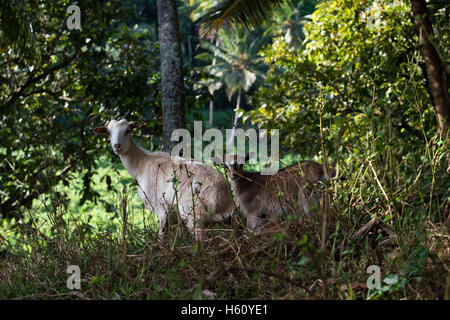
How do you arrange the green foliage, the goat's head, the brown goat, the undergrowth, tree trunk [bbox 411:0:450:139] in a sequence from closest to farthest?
the undergrowth → the brown goat → tree trunk [bbox 411:0:450:139] → the goat's head → the green foliage

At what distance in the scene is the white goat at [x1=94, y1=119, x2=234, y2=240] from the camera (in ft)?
17.8

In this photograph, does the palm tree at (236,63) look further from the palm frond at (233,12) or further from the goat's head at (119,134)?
the goat's head at (119,134)

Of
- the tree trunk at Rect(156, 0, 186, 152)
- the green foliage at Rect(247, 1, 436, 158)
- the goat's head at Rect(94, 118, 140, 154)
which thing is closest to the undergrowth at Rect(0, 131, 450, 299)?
the goat's head at Rect(94, 118, 140, 154)

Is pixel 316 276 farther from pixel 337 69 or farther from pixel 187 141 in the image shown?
pixel 337 69

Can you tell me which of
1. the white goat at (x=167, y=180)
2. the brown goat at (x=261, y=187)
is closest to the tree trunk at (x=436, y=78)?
the brown goat at (x=261, y=187)

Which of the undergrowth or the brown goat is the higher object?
the brown goat

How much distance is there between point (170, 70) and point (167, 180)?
254cm

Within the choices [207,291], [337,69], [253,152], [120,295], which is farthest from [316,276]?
[337,69]

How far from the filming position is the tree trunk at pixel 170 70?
7.38 m

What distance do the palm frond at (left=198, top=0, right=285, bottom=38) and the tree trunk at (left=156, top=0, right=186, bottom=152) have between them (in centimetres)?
107

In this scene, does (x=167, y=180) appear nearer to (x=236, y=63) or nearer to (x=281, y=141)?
(x=281, y=141)

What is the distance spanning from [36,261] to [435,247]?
3.36 meters

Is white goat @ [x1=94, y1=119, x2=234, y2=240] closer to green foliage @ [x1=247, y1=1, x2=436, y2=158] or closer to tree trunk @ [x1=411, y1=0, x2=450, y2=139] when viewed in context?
green foliage @ [x1=247, y1=1, x2=436, y2=158]

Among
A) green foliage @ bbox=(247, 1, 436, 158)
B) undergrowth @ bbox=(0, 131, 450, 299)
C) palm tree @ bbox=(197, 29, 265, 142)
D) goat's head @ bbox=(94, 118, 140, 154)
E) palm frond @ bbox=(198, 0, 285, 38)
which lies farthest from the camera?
palm tree @ bbox=(197, 29, 265, 142)
